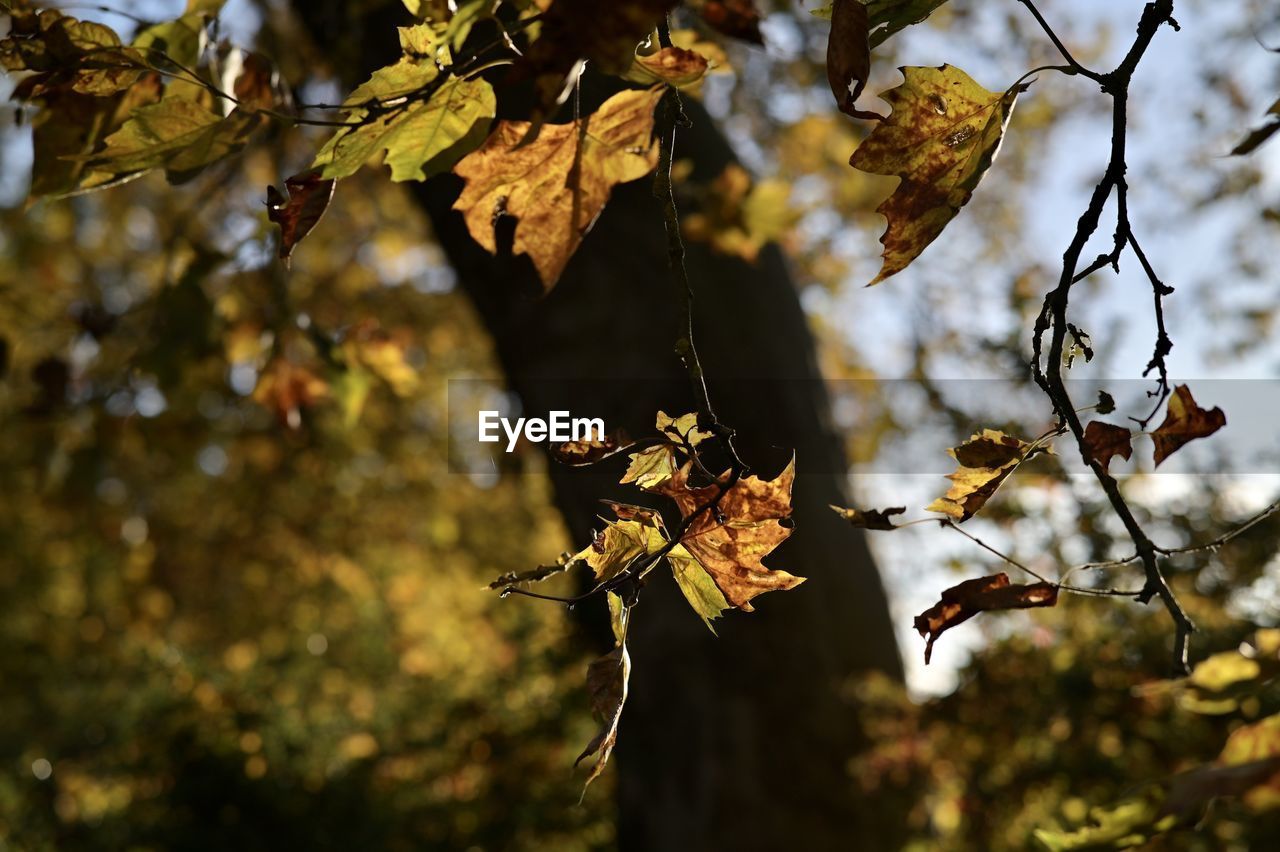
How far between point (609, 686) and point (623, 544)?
0.13m

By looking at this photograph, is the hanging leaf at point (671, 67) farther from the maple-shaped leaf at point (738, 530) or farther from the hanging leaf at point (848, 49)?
the maple-shaped leaf at point (738, 530)

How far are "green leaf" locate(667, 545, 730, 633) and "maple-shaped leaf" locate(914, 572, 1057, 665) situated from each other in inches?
6.5

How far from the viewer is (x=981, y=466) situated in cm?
80

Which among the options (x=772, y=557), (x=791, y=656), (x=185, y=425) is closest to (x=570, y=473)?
(x=772, y=557)

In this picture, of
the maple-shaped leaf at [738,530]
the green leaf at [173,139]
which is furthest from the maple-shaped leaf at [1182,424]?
the green leaf at [173,139]

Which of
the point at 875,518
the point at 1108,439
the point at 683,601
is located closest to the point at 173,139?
the point at 875,518

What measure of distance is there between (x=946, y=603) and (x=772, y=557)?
1.40 m

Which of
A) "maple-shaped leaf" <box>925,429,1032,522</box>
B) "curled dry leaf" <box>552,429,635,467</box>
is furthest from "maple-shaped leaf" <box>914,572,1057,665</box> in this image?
"curled dry leaf" <box>552,429,635,467</box>

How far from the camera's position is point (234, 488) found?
297 inches

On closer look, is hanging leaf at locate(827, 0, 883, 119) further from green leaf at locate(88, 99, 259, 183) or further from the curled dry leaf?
green leaf at locate(88, 99, 259, 183)

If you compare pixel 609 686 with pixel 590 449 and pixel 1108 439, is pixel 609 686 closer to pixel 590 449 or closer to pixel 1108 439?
pixel 590 449

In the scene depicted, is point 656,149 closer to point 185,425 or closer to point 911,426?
point 911,426

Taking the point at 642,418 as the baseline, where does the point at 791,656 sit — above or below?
below

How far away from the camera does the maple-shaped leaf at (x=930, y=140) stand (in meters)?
0.77
